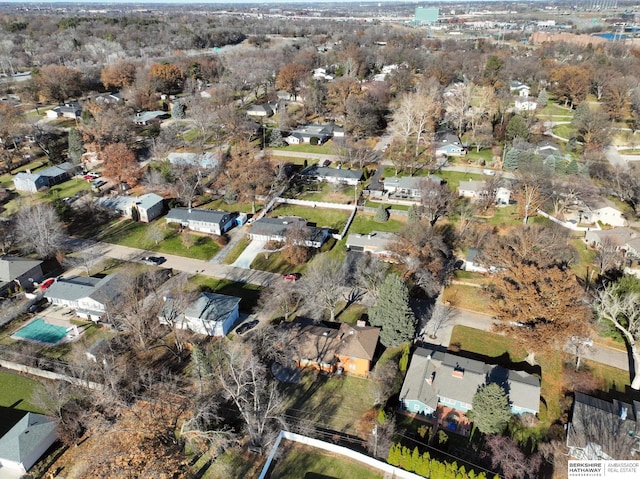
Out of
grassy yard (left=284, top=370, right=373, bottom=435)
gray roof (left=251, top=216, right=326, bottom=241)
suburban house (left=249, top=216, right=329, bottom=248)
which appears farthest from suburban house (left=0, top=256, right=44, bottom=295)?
grassy yard (left=284, top=370, right=373, bottom=435)

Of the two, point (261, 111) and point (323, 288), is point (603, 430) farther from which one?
point (261, 111)

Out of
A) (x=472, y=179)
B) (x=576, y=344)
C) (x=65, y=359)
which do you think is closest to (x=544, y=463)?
(x=576, y=344)

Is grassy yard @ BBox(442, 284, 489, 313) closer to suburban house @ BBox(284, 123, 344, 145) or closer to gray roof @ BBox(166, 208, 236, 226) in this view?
gray roof @ BBox(166, 208, 236, 226)

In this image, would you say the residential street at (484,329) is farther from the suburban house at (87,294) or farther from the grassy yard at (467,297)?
the suburban house at (87,294)

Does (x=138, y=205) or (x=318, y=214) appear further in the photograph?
(x=318, y=214)

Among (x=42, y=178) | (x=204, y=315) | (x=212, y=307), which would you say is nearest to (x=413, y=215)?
(x=212, y=307)
